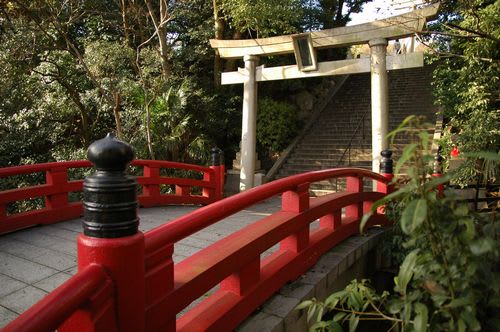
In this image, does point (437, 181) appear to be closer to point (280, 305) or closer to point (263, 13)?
point (280, 305)

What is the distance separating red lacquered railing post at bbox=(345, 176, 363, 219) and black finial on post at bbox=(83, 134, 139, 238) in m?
3.28

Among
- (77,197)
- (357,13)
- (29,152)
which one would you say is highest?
(357,13)

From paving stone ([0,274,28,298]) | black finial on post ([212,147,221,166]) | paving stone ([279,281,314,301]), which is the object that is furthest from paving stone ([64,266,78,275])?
black finial on post ([212,147,221,166])

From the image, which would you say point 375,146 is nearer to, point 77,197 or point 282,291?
point 282,291

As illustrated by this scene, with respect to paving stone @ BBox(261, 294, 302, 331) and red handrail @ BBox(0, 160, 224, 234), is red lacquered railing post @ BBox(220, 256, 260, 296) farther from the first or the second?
red handrail @ BBox(0, 160, 224, 234)

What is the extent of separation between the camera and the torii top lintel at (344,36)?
7293 mm

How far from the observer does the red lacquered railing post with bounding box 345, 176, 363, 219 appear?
170 inches

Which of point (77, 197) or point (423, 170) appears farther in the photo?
point (77, 197)

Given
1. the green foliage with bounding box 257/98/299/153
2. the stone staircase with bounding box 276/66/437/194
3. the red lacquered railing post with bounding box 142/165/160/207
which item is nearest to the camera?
the red lacquered railing post with bounding box 142/165/160/207

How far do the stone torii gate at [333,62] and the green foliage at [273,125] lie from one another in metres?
2.43

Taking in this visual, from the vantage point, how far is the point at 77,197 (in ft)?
29.9

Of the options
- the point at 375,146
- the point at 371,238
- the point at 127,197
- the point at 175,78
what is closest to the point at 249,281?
the point at 127,197

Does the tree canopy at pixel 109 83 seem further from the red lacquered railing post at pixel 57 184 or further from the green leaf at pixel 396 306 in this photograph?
the green leaf at pixel 396 306

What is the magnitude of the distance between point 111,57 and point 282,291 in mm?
8195
